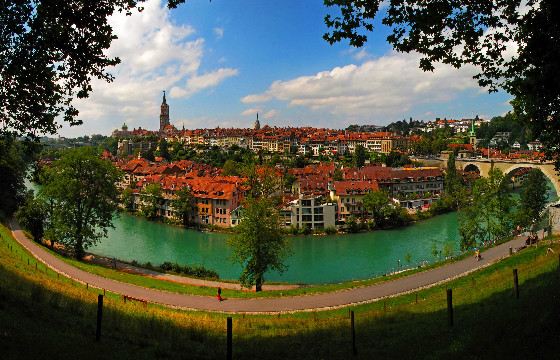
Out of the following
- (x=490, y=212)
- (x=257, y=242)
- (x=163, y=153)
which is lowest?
(x=257, y=242)

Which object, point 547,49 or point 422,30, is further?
point 547,49

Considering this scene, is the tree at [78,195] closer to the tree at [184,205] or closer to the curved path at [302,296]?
the curved path at [302,296]

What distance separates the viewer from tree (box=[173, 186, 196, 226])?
161ft

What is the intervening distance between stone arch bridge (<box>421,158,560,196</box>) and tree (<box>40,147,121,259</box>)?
51555 mm

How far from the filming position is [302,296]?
18.2 metres

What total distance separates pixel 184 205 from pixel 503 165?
49.7 meters

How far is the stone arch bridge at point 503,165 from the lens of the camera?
58.3m

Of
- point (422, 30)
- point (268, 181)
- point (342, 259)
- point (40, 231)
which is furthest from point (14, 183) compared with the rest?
point (422, 30)

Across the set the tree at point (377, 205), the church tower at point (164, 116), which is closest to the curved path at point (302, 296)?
the tree at point (377, 205)

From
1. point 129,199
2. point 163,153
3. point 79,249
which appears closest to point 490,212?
point 79,249

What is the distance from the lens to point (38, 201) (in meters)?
32.0

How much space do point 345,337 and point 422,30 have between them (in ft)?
18.8

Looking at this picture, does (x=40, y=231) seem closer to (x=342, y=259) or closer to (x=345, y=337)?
(x=342, y=259)

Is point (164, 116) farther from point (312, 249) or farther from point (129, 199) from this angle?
point (312, 249)
